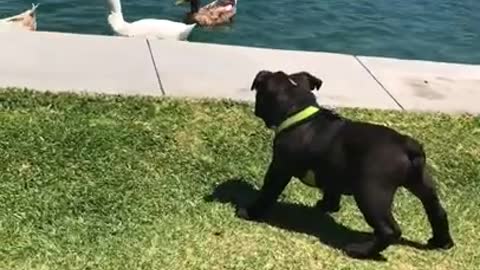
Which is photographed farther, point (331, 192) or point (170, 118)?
point (170, 118)

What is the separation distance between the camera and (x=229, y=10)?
10.9 m

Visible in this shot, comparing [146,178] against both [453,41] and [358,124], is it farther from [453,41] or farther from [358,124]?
[453,41]

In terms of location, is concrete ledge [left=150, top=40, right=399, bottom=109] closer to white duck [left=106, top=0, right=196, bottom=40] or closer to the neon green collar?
white duck [left=106, top=0, right=196, bottom=40]

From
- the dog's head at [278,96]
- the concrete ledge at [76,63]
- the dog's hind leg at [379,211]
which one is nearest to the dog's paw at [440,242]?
the dog's hind leg at [379,211]

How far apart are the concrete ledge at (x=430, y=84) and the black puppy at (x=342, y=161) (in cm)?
195

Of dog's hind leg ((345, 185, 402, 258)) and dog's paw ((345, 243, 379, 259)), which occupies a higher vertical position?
dog's hind leg ((345, 185, 402, 258))

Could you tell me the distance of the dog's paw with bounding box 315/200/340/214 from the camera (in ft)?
16.8

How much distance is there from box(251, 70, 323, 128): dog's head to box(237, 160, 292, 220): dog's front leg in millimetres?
238

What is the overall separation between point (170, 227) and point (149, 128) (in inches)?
44.6

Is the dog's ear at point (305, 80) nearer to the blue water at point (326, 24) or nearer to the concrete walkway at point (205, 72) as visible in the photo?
the concrete walkway at point (205, 72)

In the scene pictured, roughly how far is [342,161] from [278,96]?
0.49m

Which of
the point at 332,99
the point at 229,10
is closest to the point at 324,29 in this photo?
the point at 229,10

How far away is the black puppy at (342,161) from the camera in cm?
454

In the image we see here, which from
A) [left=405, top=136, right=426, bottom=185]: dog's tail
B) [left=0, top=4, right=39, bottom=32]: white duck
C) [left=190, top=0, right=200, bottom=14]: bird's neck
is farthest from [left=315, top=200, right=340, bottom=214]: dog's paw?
[left=190, top=0, right=200, bottom=14]: bird's neck
